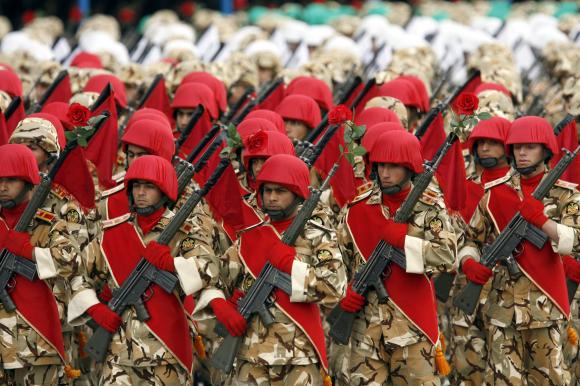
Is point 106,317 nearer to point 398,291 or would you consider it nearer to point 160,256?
point 160,256

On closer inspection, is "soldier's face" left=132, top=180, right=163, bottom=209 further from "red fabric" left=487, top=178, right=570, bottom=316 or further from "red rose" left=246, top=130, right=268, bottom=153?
"red fabric" left=487, top=178, right=570, bottom=316

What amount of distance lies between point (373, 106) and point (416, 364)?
3464 mm

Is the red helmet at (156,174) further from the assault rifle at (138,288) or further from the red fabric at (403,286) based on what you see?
the red fabric at (403,286)

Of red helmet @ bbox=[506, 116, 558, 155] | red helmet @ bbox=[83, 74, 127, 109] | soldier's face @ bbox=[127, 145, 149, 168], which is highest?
red helmet @ bbox=[506, 116, 558, 155]

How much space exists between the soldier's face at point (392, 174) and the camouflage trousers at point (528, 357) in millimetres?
1438

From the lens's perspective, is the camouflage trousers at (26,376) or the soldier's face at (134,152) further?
the soldier's face at (134,152)

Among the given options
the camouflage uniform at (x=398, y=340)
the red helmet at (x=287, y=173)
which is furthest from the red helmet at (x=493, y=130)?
the red helmet at (x=287, y=173)

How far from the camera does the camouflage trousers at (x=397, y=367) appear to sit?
10828 mm

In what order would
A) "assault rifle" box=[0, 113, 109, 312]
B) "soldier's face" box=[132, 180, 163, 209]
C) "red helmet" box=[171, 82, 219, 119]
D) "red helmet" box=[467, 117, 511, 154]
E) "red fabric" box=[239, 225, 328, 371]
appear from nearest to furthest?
"red fabric" box=[239, 225, 328, 371]
"soldier's face" box=[132, 180, 163, 209]
"assault rifle" box=[0, 113, 109, 312]
"red helmet" box=[467, 117, 511, 154]
"red helmet" box=[171, 82, 219, 119]

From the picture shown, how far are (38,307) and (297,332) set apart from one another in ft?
6.09

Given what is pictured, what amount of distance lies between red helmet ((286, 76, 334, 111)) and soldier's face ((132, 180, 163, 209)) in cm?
468

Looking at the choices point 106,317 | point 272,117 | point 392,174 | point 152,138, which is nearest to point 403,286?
point 392,174

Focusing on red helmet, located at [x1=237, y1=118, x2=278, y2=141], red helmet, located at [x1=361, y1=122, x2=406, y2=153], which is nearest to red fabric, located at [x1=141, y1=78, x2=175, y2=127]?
red helmet, located at [x1=237, y1=118, x2=278, y2=141]

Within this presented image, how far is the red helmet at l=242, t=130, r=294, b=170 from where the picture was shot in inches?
429
